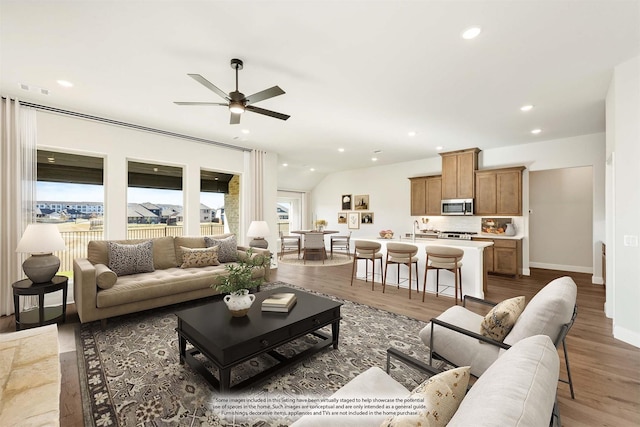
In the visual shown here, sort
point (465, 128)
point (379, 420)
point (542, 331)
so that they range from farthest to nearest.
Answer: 1. point (465, 128)
2. point (542, 331)
3. point (379, 420)

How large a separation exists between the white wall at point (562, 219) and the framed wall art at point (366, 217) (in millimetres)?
4123

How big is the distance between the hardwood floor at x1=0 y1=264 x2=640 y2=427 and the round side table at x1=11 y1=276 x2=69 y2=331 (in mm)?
153

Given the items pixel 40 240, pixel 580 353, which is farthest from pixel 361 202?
pixel 40 240

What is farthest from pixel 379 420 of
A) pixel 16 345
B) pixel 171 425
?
pixel 16 345

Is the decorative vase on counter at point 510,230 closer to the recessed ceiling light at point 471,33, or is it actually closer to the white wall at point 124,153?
the recessed ceiling light at point 471,33

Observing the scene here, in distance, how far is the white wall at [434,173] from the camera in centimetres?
511

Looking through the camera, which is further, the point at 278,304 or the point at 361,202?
the point at 361,202

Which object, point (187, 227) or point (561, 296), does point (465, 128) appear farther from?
point (187, 227)

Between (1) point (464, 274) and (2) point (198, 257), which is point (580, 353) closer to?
(1) point (464, 274)

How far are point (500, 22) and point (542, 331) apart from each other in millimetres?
2267

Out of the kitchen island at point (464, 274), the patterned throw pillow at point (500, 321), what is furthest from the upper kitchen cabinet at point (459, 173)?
the patterned throw pillow at point (500, 321)

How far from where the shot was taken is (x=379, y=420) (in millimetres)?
1151

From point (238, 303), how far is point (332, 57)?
7.97 ft

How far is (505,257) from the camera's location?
5664mm
